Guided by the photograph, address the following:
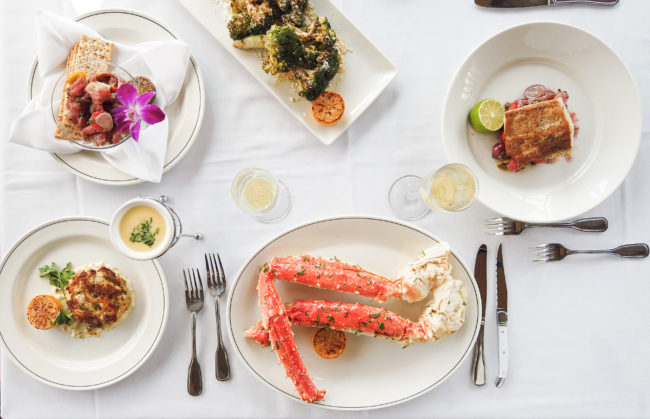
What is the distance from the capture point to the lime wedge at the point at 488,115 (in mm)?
1597

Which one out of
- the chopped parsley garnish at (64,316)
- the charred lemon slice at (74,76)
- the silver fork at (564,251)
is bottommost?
the chopped parsley garnish at (64,316)

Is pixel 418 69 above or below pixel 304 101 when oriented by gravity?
above

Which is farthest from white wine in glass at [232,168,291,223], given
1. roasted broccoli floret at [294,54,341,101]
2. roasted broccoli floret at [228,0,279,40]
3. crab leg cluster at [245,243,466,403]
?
roasted broccoli floret at [228,0,279,40]

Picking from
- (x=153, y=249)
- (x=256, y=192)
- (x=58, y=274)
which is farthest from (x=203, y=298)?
(x=58, y=274)

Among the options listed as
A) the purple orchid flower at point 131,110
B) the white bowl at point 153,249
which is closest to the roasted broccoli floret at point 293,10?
the purple orchid flower at point 131,110

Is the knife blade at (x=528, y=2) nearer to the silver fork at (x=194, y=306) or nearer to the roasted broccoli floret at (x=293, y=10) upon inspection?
the roasted broccoli floret at (x=293, y=10)

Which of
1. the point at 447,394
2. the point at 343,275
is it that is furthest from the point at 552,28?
the point at 447,394

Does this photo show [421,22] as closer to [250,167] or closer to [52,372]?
[250,167]

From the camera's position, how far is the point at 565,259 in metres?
1.72

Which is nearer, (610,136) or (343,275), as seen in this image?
(343,275)

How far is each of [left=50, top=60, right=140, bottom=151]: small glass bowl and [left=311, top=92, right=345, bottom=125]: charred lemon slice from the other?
637mm

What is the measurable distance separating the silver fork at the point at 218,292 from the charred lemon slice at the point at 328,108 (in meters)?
0.68

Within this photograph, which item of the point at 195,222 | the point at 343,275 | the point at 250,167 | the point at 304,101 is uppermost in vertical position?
the point at 304,101

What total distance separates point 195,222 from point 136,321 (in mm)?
462
